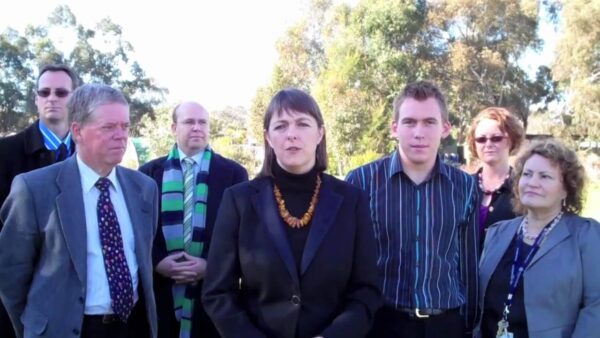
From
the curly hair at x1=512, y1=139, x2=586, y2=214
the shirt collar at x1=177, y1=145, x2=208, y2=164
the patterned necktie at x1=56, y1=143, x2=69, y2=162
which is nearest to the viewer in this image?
the curly hair at x1=512, y1=139, x2=586, y2=214

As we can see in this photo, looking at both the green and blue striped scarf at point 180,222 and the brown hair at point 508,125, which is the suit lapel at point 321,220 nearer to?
the green and blue striped scarf at point 180,222

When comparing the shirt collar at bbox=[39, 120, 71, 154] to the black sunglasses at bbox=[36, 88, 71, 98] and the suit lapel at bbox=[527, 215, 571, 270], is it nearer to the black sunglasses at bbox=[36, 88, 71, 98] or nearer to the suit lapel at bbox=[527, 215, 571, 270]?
the black sunglasses at bbox=[36, 88, 71, 98]

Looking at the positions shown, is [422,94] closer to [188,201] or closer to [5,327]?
[188,201]

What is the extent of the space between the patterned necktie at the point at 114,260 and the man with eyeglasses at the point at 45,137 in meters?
0.99

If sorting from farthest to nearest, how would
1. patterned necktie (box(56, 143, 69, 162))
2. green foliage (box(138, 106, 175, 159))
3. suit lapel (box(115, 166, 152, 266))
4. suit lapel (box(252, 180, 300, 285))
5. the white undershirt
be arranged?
green foliage (box(138, 106, 175, 159)) < patterned necktie (box(56, 143, 69, 162)) < suit lapel (box(115, 166, 152, 266)) < the white undershirt < suit lapel (box(252, 180, 300, 285))

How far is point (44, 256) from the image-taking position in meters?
2.92

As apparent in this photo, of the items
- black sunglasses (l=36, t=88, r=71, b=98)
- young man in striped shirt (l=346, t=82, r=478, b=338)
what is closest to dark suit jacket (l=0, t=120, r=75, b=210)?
black sunglasses (l=36, t=88, r=71, b=98)

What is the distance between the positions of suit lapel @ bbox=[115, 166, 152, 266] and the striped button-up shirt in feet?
3.94

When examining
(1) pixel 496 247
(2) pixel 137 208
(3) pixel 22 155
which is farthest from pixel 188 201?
(1) pixel 496 247

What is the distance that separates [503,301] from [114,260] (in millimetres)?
2183

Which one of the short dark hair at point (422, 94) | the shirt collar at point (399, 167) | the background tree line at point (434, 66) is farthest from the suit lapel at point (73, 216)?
the background tree line at point (434, 66)

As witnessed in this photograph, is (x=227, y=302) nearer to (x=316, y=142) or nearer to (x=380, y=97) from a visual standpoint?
(x=316, y=142)

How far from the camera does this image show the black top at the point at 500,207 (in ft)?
13.5

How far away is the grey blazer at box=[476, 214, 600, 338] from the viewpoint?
3.14 metres
